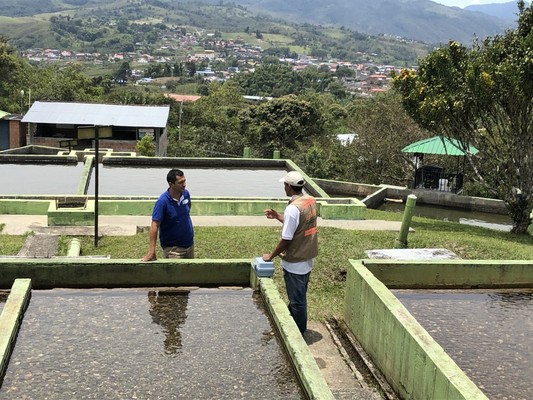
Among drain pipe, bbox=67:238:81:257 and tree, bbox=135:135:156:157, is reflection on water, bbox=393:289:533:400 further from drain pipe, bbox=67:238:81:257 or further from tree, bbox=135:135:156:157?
tree, bbox=135:135:156:157

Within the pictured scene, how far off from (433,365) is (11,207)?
496 inches

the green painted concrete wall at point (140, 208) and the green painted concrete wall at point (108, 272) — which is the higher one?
the green painted concrete wall at point (108, 272)

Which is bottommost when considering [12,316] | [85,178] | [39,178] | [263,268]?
[39,178]

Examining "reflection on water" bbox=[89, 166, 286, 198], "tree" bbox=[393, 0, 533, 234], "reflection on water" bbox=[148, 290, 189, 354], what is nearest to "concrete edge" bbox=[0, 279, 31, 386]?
"reflection on water" bbox=[148, 290, 189, 354]

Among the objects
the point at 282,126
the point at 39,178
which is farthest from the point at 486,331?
the point at 282,126

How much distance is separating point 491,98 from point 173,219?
1020 cm

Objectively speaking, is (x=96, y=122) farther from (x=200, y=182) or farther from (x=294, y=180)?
(x=294, y=180)

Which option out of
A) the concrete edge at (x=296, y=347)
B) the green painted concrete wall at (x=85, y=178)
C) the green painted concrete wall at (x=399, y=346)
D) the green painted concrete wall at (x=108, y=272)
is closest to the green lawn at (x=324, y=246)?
the green painted concrete wall at (x=399, y=346)

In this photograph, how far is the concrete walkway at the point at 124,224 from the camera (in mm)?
13141

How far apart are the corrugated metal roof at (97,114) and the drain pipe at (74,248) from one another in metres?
24.0

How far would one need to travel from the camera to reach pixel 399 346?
19.7 ft

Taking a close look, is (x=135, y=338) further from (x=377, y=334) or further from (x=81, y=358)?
(x=377, y=334)

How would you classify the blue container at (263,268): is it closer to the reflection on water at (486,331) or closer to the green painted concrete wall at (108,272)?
the green painted concrete wall at (108,272)

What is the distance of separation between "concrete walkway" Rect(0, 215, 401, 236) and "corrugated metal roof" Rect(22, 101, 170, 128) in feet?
67.8
